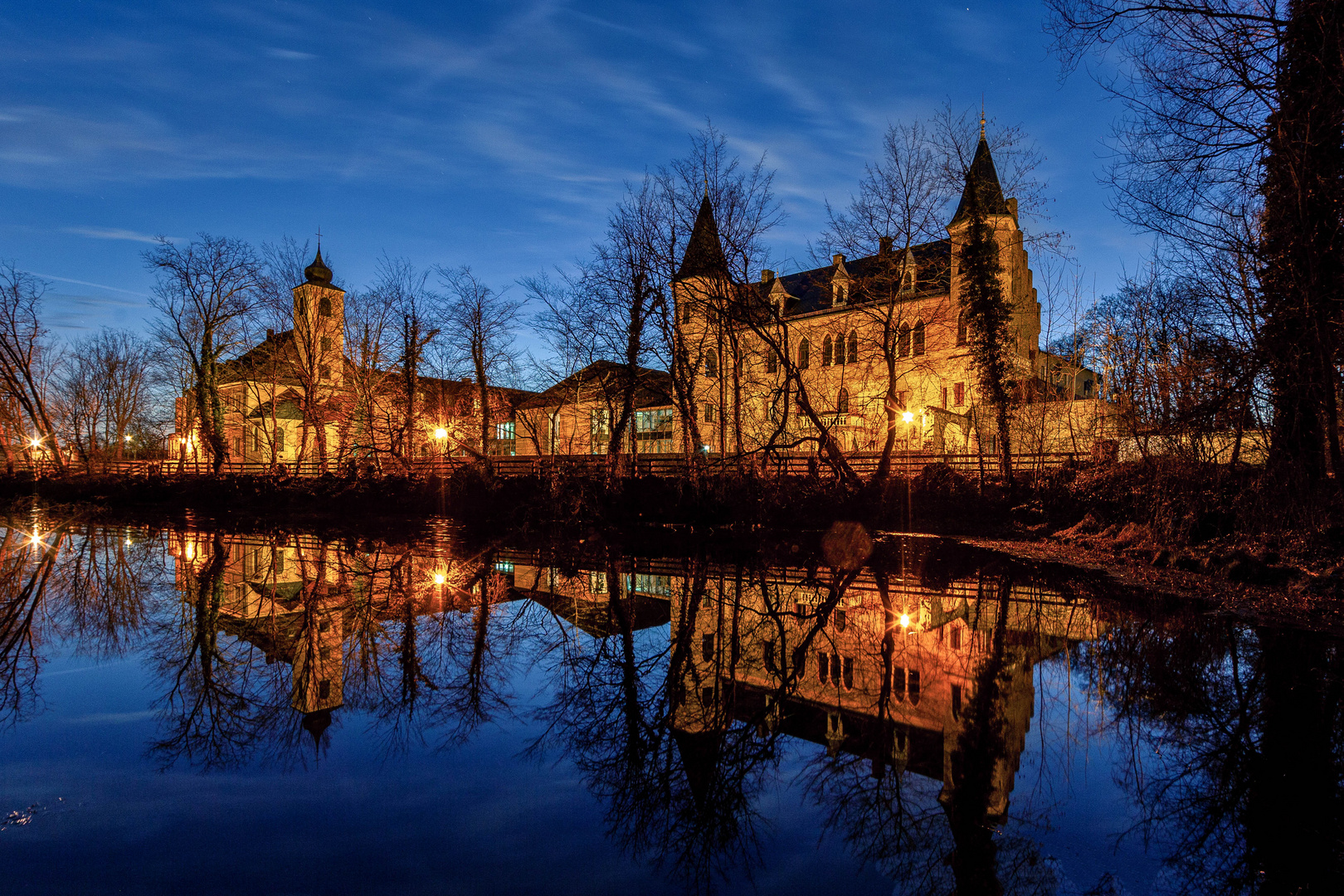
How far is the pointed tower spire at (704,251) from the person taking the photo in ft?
65.0

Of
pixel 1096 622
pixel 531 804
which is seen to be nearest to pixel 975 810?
pixel 531 804

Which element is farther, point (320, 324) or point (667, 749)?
point (320, 324)

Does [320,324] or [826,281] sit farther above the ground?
[826,281]

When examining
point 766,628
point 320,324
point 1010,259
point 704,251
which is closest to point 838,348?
point 1010,259

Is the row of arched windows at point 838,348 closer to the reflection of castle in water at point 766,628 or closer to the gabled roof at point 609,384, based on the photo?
the gabled roof at point 609,384

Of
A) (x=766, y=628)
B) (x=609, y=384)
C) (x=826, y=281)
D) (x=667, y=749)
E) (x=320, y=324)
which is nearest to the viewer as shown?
(x=667, y=749)

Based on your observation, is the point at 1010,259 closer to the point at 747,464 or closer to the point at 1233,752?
the point at 747,464

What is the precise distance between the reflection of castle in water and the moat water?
0.15ft

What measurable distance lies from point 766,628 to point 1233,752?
4013mm

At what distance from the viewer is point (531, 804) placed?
3.66m

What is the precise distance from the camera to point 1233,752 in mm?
4180

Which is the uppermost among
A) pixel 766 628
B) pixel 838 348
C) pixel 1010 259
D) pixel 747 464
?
pixel 1010 259

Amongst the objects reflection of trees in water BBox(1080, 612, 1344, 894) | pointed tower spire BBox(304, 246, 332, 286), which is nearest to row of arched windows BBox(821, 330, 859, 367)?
reflection of trees in water BBox(1080, 612, 1344, 894)

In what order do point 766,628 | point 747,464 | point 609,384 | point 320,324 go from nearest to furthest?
1. point 766,628
2. point 747,464
3. point 609,384
4. point 320,324
